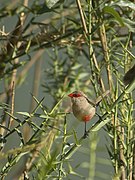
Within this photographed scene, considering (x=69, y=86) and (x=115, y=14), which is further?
(x=69, y=86)

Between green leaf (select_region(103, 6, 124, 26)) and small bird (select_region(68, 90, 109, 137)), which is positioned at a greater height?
green leaf (select_region(103, 6, 124, 26))

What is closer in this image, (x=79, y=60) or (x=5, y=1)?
(x=5, y=1)

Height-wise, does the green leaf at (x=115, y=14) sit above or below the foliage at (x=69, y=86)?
above

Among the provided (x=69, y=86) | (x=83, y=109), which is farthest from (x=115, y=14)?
(x=69, y=86)

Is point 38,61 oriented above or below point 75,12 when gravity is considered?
below

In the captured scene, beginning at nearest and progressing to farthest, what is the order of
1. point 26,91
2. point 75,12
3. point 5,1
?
point 5,1 → point 75,12 → point 26,91

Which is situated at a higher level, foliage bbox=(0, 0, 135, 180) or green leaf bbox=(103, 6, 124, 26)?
green leaf bbox=(103, 6, 124, 26)

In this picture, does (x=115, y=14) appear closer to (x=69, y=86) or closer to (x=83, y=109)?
(x=83, y=109)

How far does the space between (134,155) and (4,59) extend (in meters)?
0.40

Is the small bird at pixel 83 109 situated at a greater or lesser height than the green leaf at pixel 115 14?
lesser

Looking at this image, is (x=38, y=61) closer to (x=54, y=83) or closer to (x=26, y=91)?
(x=54, y=83)

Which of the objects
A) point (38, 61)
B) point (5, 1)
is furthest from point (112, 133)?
point (38, 61)

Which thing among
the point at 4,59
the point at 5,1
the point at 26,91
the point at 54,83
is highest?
the point at 5,1

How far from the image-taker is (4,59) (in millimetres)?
980
